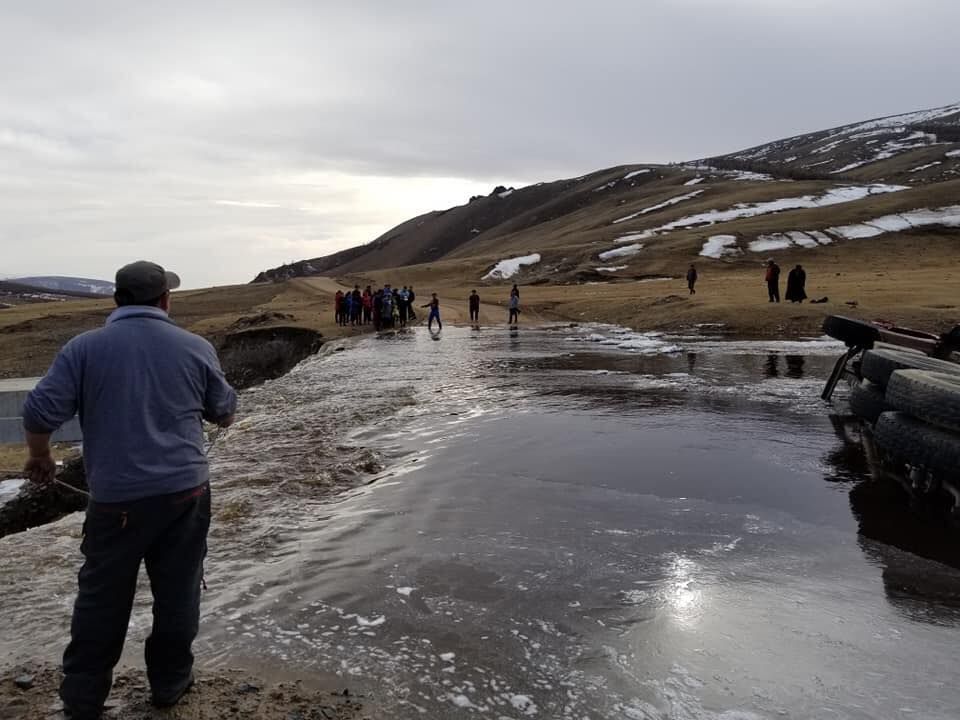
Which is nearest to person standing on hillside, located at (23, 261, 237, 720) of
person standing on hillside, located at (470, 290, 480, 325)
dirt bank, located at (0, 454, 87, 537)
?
dirt bank, located at (0, 454, 87, 537)

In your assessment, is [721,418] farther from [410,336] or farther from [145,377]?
[410,336]

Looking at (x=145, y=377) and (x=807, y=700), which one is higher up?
(x=145, y=377)

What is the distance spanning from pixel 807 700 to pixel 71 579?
4.69 m

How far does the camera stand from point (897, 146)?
489ft

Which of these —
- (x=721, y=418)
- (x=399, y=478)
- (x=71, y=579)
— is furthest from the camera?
(x=721, y=418)

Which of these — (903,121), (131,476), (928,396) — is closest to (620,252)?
(928,396)

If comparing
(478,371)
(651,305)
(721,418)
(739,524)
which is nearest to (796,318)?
(651,305)

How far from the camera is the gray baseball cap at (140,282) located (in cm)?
376

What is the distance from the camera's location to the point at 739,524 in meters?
6.50

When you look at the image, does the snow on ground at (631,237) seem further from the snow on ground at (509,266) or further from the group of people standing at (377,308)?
the group of people standing at (377,308)

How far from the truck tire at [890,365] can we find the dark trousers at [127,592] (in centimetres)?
822

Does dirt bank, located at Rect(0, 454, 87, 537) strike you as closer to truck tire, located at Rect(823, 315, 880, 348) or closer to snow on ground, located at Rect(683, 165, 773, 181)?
truck tire, located at Rect(823, 315, 880, 348)

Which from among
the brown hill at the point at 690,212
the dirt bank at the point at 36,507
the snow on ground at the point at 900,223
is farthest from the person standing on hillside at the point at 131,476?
the snow on ground at the point at 900,223

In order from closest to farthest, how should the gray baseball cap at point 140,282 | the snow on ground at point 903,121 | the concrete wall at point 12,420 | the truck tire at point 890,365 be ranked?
the gray baseball cap at point 140,282 → the truck tire at point 890,365 → the concrete wall at point 12,420 → the snow on ground at point 903,121
